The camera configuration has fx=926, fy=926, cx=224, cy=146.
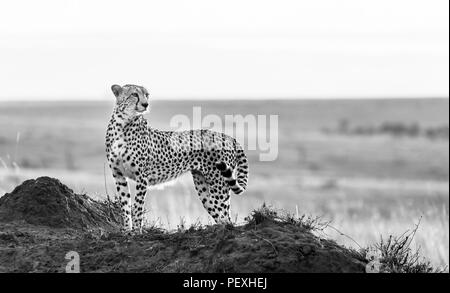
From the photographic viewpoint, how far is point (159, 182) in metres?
7.61

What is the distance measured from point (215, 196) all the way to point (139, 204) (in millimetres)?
774

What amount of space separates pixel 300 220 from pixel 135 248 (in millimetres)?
1174

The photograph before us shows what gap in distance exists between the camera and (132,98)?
23.7 feet

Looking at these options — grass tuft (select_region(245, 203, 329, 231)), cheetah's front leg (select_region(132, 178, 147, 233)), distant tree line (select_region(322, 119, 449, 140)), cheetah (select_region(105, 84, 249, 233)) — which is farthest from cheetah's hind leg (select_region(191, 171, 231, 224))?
distant tree line (select_region(322, 119, 449, 140))

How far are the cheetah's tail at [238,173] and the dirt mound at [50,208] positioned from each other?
1.06 m

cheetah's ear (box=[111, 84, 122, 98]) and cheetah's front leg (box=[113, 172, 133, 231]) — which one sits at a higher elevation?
cheetah's ear (box=[111, 84, 122, 98])

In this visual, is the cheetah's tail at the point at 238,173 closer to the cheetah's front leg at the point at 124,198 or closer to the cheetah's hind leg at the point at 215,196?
the cheetah's hind leg at the point at 215,196

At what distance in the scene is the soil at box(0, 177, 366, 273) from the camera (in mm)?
5902

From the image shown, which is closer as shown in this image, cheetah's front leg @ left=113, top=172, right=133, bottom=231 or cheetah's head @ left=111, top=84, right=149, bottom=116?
cheetah's head @ left=111, top=84, right=149, bottom=116

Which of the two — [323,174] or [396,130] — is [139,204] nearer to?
[323,174]

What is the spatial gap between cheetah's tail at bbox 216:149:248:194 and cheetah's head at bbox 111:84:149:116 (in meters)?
0.76

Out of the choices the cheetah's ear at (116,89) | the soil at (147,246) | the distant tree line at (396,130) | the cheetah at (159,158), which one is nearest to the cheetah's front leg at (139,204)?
the cheetah at (159,158)

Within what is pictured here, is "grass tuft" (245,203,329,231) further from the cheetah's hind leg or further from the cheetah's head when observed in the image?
the cheetah's head

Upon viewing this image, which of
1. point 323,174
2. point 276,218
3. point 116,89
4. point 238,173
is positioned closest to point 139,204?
point 116,89
